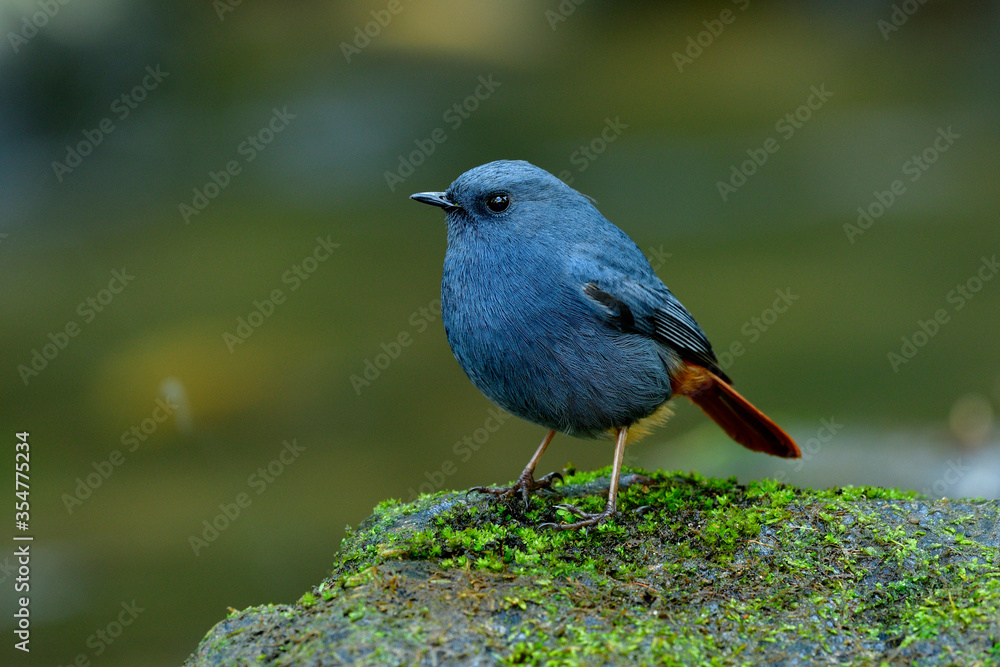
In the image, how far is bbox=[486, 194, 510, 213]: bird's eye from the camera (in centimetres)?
411

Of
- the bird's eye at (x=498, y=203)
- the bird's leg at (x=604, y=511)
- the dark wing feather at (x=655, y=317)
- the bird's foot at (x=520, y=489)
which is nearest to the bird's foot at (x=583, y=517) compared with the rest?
the bird's leg at (x=604, y=511)

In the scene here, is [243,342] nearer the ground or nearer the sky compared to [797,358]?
nearer the ground

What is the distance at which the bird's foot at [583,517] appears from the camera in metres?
3.78

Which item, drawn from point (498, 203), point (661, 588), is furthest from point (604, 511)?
point (498, 203)

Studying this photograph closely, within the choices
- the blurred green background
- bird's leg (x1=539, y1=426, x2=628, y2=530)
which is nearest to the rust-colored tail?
bird's leg (x1=539, y1=426, x2=628, y2=530)

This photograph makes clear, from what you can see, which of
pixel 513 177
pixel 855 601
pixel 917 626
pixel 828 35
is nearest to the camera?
pixel 917 626

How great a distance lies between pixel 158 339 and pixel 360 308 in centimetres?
243

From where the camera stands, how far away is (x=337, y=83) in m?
15.2

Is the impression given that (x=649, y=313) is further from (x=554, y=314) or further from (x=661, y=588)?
(x=661, y=588)

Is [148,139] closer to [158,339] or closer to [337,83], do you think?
[337,83]

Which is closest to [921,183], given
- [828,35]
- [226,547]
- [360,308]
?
[828,35]

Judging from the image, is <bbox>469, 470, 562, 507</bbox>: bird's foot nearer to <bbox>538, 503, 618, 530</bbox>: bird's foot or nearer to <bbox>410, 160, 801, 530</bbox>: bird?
<bbox>410, 160, 801, 530</bbox>: bird

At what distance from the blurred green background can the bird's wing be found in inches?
138

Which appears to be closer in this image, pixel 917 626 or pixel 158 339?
pixel 917 626
